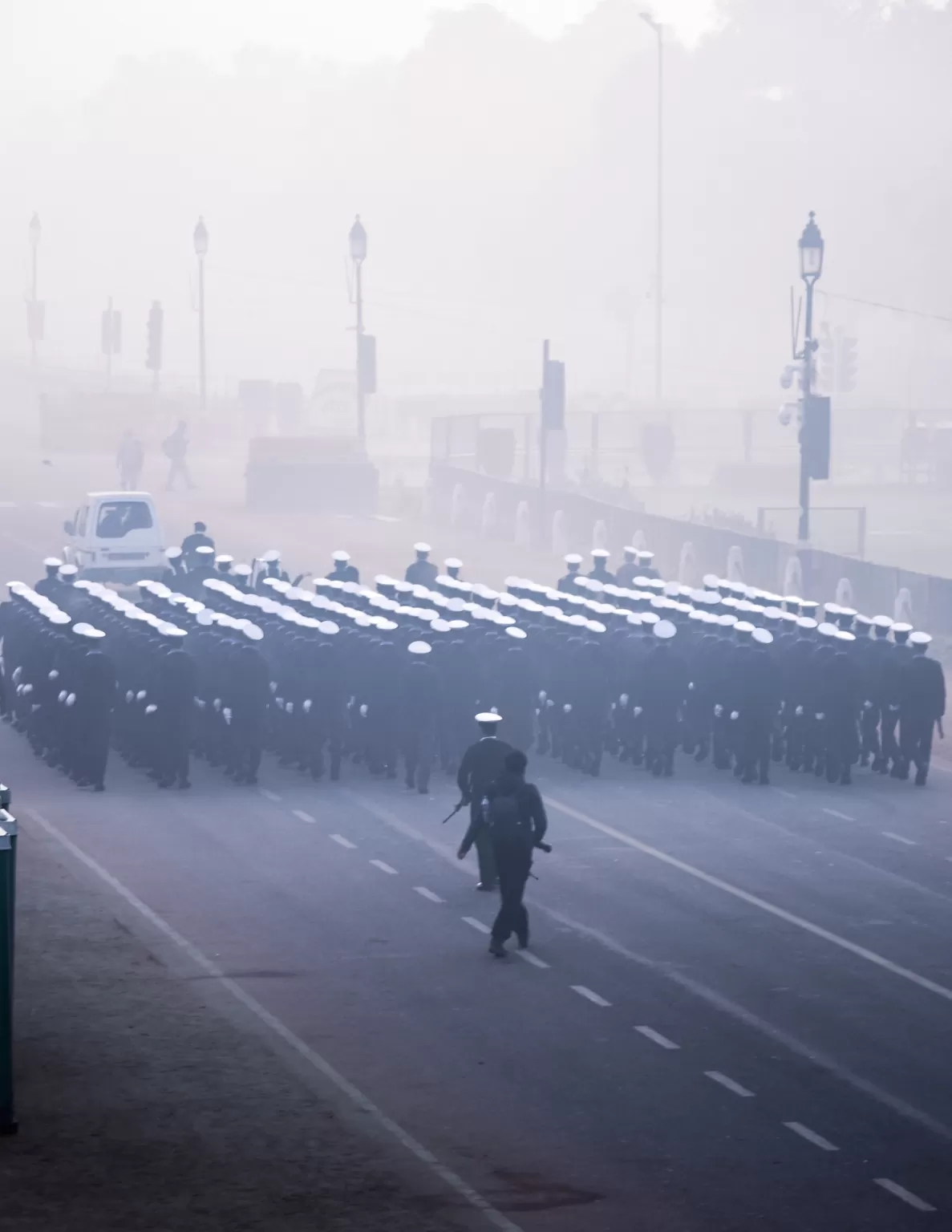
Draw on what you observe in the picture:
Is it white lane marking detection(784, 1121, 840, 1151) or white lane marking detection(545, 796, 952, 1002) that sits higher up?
white lane marking detection(545, 796, 952, 1002)

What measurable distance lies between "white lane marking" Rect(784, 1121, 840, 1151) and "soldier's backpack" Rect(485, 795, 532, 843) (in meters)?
3.92

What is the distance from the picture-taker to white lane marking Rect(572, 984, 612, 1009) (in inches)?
641

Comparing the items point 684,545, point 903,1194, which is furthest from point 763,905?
point 684,545

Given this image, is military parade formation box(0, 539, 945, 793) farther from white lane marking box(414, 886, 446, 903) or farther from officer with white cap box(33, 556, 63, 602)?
white lane marking box(414, 886, 446, 903)

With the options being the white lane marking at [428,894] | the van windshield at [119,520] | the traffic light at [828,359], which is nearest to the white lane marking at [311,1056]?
the white lane marking at [428,894]

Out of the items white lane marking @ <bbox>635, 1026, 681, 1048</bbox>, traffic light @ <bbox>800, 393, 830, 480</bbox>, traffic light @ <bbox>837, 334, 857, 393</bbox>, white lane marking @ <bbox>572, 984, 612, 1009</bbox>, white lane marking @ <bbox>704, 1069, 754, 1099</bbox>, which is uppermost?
traffic light @ <bbox>837, 334, 857, 393</bbox>

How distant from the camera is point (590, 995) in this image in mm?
16500

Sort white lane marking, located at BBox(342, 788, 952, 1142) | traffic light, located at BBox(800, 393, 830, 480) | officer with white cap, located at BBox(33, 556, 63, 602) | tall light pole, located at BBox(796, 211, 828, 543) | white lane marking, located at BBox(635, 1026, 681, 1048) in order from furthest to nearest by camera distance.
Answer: traffic light, located at BBox(800, 393, 830, 480), tall light pole, located at BBox(796, 211, 828, 543), officer with white cap, located at BBox(33, 556, 63, 602), white lane marking, located at BBox(635, 1026, 681, 1048), white lane marking, located at BBox(342, 788, 952, 1142)

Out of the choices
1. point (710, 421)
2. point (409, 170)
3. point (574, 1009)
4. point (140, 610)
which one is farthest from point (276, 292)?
point (574, 1009)

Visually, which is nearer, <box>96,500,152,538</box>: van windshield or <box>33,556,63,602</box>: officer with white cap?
<box>33,556,63,602</box>: officer with white cap

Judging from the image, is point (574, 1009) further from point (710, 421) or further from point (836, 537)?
point (710, 421)

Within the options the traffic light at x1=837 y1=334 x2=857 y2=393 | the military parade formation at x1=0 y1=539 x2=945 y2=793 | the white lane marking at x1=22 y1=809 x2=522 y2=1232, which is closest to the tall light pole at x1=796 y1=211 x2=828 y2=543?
the military parade formation at x1=0 y1=539 x2=945 y2=793

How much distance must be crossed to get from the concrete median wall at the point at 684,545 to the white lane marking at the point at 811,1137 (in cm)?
2110

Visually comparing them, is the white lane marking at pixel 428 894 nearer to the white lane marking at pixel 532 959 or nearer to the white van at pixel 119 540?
the white lane marking at pixel 532 959
